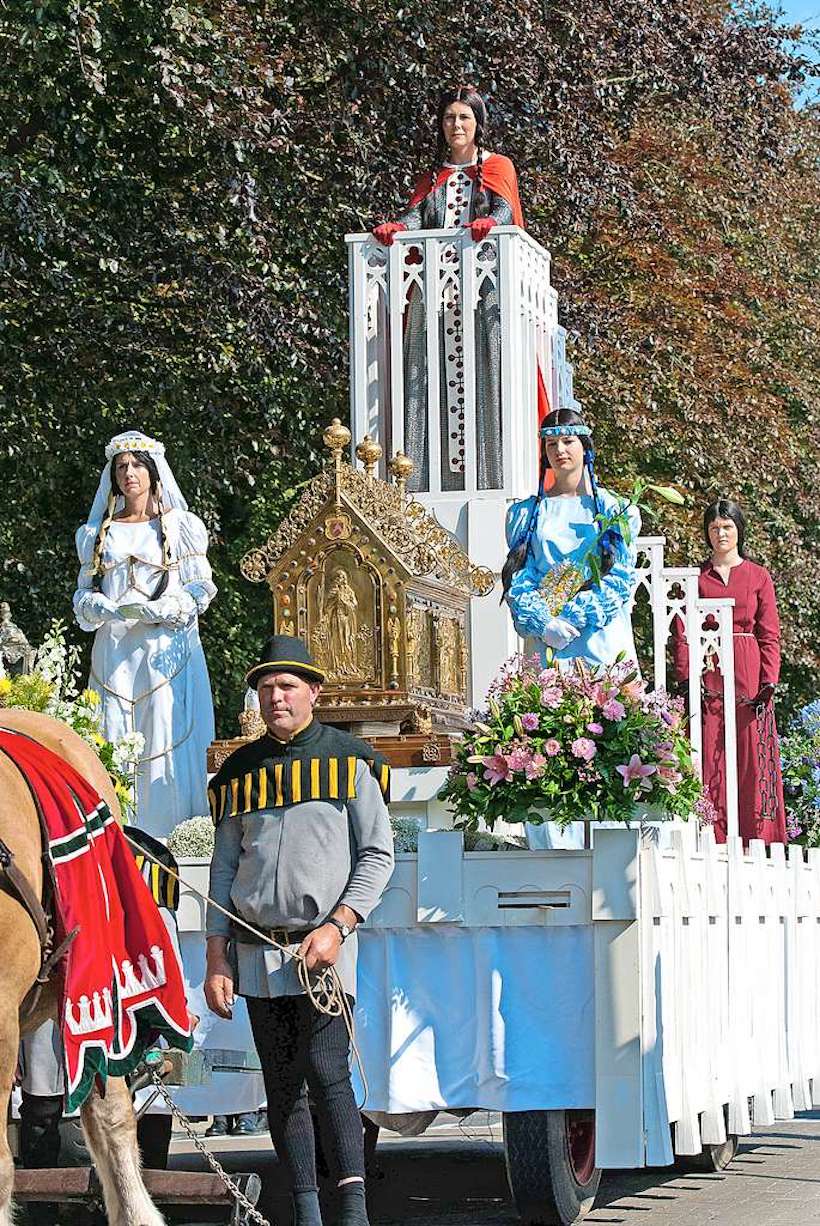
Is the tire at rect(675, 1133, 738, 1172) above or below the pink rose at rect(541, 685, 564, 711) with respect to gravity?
below

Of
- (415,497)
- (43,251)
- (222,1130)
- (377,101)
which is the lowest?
(222,1130)

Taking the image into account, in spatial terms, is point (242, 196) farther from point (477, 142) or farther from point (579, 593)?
point (579, 593)

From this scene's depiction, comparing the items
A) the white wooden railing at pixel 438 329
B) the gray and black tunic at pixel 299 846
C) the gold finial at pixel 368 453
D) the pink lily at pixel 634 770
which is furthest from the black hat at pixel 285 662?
the white wooden railing at pixel 438 329

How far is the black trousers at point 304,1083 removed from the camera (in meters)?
7.36

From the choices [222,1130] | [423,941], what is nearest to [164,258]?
[222,1130]

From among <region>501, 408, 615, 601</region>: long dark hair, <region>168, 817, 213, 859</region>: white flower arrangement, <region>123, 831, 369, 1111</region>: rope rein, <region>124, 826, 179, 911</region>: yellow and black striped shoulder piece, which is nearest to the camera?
<region>123, 831, 369, 1111</region>: rope rein

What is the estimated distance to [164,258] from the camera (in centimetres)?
1798

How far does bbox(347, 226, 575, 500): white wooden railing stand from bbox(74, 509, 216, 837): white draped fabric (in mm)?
1752

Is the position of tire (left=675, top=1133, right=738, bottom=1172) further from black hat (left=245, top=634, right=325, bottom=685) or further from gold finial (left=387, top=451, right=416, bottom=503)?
black hat (left=245, top=634, right=325, bottom=685)

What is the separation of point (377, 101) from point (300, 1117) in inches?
465

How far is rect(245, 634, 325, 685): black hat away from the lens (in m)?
7.59

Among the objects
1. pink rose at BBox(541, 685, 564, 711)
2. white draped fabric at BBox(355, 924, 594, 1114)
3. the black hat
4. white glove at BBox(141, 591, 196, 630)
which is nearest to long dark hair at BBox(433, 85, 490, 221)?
white glove at BBox(141, 591, 196, 630)

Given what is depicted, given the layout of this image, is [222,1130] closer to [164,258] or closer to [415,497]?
[415,497]

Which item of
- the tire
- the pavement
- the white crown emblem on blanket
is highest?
the white crown emblem on blanket
